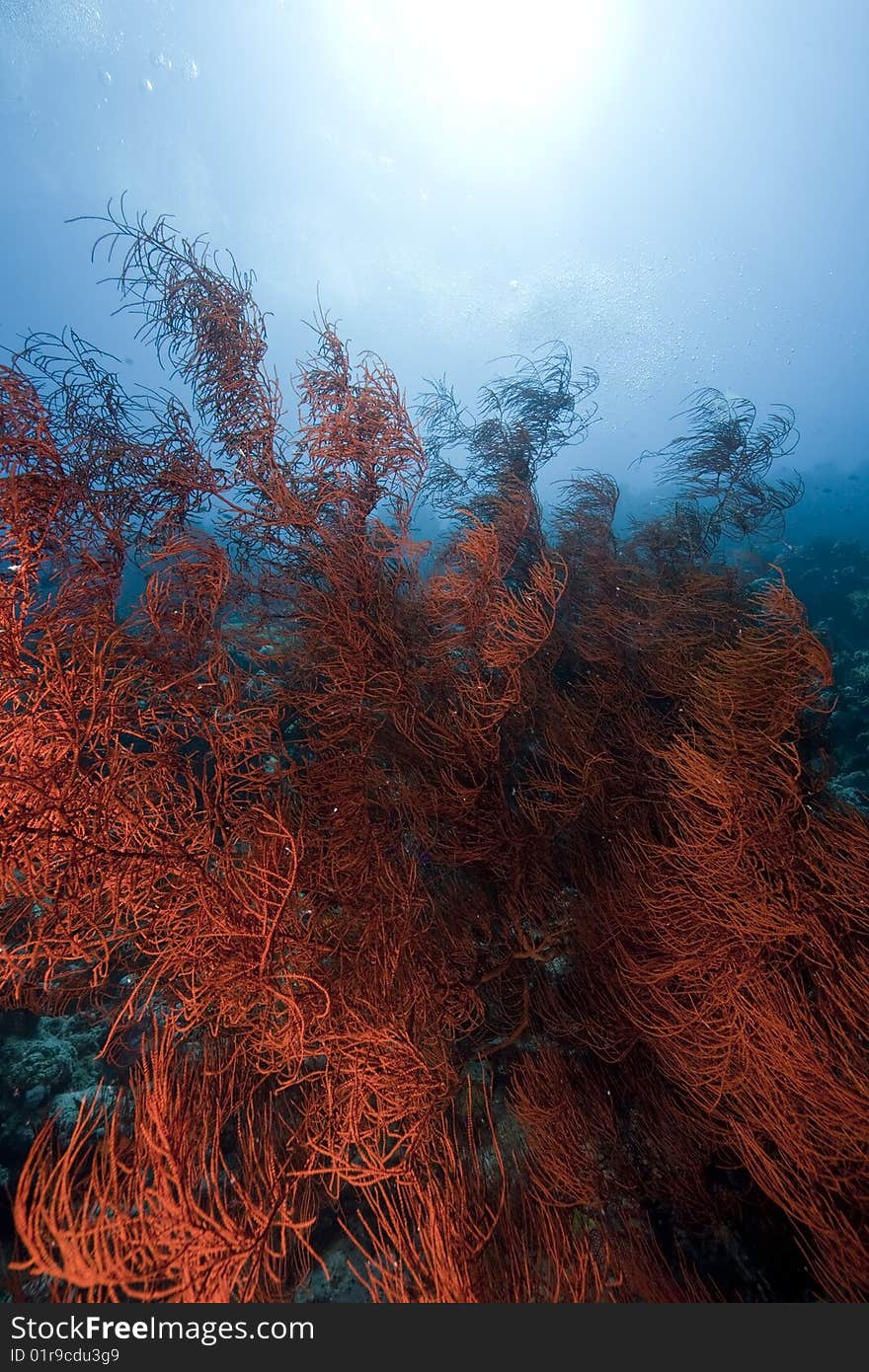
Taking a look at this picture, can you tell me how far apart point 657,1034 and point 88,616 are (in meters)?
4.39

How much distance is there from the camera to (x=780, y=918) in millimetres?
2994

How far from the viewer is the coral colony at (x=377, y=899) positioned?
249 cm

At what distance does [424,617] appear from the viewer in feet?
16.4

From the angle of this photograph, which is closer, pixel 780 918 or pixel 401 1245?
pixel 401 1245

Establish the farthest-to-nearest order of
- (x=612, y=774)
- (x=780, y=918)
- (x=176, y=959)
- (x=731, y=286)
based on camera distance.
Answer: (x=731, y=286), (x=612, y=774), (x=780, y=918), (x=176, y=959)

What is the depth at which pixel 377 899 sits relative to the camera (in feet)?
12.3

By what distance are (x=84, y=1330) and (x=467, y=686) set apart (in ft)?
13.3

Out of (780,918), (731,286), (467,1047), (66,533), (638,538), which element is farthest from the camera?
(731,286)

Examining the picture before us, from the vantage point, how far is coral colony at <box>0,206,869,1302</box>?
2.49m

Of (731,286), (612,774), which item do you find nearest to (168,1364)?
(612,774)

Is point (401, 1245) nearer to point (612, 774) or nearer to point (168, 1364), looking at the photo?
point (168, 1364)

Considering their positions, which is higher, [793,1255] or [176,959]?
[176,959]

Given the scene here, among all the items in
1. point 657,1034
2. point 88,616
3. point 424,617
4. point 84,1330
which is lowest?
point 657,1034

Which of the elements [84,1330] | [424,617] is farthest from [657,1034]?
[424,617]
